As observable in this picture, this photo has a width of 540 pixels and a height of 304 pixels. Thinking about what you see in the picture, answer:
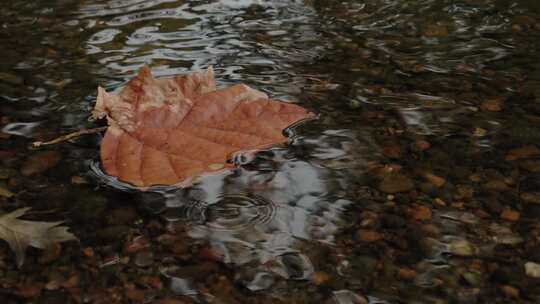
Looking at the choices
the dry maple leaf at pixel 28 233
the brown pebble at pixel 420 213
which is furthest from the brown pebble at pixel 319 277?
the dry maple leaf at pixel 28 233

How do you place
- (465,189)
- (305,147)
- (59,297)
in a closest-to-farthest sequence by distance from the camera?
(59,297), (465,189), (305,147)

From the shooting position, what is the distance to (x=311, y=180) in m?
1.56

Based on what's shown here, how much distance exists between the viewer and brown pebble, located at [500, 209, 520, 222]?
140 centimetres

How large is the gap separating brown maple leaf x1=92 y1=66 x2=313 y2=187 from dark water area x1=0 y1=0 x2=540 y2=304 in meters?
0.05

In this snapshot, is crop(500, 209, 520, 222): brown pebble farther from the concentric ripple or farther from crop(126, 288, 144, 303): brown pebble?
crop(126, 288, 144, 303): brown pebble

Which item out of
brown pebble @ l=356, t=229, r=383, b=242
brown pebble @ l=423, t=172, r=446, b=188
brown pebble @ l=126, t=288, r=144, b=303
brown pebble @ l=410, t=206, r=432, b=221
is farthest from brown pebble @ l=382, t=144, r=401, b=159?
brown pebble @ l=126, t=288, r=144, b=303

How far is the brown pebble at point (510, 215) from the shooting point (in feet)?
4.59

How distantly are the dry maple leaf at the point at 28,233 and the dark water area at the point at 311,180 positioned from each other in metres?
0.02

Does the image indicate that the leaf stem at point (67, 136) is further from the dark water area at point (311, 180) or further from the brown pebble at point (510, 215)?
the brown pebble at point (510, 215)

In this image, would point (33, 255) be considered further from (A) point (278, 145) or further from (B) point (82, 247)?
(A) point (278, 145)

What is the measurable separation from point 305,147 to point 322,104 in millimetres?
276

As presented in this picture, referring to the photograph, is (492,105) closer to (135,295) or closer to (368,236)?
(368,236)

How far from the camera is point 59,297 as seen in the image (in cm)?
122

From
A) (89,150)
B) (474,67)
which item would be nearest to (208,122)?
(89,150)
